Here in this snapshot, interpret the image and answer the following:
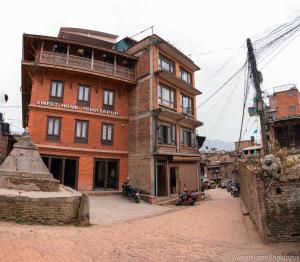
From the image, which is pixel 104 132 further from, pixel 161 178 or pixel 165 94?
pixel 165 94

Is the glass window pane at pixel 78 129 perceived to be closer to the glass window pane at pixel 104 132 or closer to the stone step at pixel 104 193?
the glass window pane at pixel 104 132

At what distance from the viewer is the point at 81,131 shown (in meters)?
21.3

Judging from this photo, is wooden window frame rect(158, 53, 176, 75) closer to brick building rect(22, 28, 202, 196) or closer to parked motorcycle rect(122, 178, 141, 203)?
brick building rect(22, 28, 202, 196)

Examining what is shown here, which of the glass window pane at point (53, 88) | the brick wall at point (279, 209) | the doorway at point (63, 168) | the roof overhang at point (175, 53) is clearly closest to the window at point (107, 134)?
the doorway at point (63, 168)

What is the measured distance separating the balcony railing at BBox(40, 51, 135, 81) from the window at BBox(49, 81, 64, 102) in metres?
1.63

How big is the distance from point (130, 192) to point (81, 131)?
20.6ft

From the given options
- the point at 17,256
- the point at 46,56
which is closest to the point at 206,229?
the point at 17,256

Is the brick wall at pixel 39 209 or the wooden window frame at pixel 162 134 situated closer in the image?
the brick wall at pixel 39 209

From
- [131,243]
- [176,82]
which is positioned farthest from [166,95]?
[131,243]

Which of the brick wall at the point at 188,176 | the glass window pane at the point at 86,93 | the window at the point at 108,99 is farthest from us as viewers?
the brick wall at the point at 188,176

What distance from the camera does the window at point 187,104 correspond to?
86.2 ft

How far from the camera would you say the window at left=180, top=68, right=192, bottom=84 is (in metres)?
26.9

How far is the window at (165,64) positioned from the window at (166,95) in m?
1.90

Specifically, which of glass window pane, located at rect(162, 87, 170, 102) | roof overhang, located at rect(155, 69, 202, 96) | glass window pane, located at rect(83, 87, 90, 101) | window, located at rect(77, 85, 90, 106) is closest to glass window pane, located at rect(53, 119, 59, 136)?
window, located at rect(77, 85, 90, 106)
